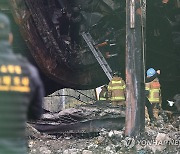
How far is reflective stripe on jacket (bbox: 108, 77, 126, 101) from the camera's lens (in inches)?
327

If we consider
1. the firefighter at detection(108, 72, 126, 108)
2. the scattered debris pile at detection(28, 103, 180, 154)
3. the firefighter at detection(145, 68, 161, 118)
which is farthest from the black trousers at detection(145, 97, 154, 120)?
the firefighter at detection(108, 72, 126, 108)

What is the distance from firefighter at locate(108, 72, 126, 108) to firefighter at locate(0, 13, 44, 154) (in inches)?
244

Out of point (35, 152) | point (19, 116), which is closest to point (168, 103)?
point (35, 152)

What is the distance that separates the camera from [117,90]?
27.9ft

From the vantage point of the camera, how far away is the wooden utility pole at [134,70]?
6207mm

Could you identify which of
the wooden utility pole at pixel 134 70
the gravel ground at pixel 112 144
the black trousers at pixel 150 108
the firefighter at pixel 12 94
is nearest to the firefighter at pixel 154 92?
the black trousers at pixel 150 108

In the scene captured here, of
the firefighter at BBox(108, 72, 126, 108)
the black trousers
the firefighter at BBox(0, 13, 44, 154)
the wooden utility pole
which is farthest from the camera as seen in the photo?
the firefighter at BBox(108, 72, 126, 108)

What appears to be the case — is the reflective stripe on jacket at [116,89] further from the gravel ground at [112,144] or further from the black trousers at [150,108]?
the gravel ground at [112,144]

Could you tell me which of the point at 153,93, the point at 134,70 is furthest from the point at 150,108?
the point at 134,70

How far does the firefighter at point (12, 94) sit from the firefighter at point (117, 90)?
620 centimetres

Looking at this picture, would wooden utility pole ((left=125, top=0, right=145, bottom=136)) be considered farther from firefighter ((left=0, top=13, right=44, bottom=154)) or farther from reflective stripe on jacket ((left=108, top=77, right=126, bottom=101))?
firefighter ((left=0, top=13, right=44, bottom=154))

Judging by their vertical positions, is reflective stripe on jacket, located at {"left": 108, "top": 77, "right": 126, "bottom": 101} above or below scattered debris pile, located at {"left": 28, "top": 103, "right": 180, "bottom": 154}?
above

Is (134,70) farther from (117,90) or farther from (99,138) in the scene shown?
(117,90)

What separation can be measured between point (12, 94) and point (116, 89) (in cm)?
652
